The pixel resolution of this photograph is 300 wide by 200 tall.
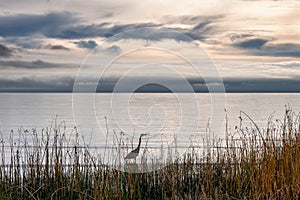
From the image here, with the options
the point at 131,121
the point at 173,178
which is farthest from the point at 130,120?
the point at 173,178

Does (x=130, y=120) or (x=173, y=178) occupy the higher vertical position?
(x=130, y=120)

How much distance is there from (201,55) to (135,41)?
712 millimetres

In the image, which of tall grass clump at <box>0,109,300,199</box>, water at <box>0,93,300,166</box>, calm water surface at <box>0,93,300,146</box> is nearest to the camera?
tall grass clump at <box>0,109,300,199</box>

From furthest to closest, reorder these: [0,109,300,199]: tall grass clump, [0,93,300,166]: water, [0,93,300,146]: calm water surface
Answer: [0,93,300,146]: calm water surface, [0,93,300,166]: water, [0,109,300,199]: tall grass clump

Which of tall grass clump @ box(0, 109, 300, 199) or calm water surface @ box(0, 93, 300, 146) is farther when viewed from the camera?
calm water surface @ box(0, 93, 300, 146)

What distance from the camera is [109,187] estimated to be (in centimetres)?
434

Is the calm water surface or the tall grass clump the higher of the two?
the calm water surface

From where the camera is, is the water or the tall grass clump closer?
the tall grass clump

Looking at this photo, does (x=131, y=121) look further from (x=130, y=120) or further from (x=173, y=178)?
(x=173, y=178)

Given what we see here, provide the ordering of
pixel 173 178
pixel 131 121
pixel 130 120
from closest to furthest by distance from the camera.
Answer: pixel 173 178, pixel 131 121, pixel 130 120

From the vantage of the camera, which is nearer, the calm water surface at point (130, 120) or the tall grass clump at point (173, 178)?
the tall grass clump at point (173, 178)

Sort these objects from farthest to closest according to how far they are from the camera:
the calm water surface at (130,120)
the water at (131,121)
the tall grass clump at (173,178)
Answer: the calm water surface at (130,120) → the water at (131,121) → the tall grass clump at (173,178)

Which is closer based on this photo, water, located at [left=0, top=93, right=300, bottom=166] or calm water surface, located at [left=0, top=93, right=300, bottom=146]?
water, located at [left=0, top=93, right=300, bottom=166]

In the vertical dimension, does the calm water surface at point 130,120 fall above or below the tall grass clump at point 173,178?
above
